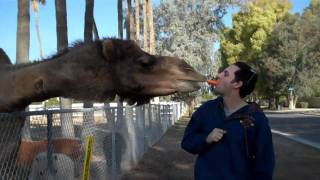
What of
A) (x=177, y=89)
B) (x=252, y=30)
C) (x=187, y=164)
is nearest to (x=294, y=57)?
(x=252, y=30)

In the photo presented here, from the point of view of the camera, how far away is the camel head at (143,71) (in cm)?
374

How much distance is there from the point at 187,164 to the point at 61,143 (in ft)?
24.5

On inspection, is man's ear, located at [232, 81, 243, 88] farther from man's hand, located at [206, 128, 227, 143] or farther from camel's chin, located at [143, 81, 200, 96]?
camel's chin, located at [143, 81, 200, 96]

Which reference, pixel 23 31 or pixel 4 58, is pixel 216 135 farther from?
pixel 23 31

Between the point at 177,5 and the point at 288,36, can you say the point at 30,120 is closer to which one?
the point at 177,5

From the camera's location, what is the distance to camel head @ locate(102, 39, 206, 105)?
3.74 metres

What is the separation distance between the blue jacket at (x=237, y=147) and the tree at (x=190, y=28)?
3406cm

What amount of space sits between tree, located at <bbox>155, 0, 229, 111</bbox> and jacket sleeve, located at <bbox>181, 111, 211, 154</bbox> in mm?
33911

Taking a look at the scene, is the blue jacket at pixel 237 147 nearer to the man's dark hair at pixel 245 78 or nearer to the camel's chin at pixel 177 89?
the man's dark hair at pixel 245 78

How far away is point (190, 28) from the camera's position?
4016 centimetres

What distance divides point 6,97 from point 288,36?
52.5 meters

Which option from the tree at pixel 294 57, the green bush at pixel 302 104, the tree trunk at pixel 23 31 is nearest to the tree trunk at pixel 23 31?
the tree trunk at pixel 23 31

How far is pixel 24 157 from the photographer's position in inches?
196

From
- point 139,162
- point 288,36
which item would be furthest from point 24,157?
point 288,36
